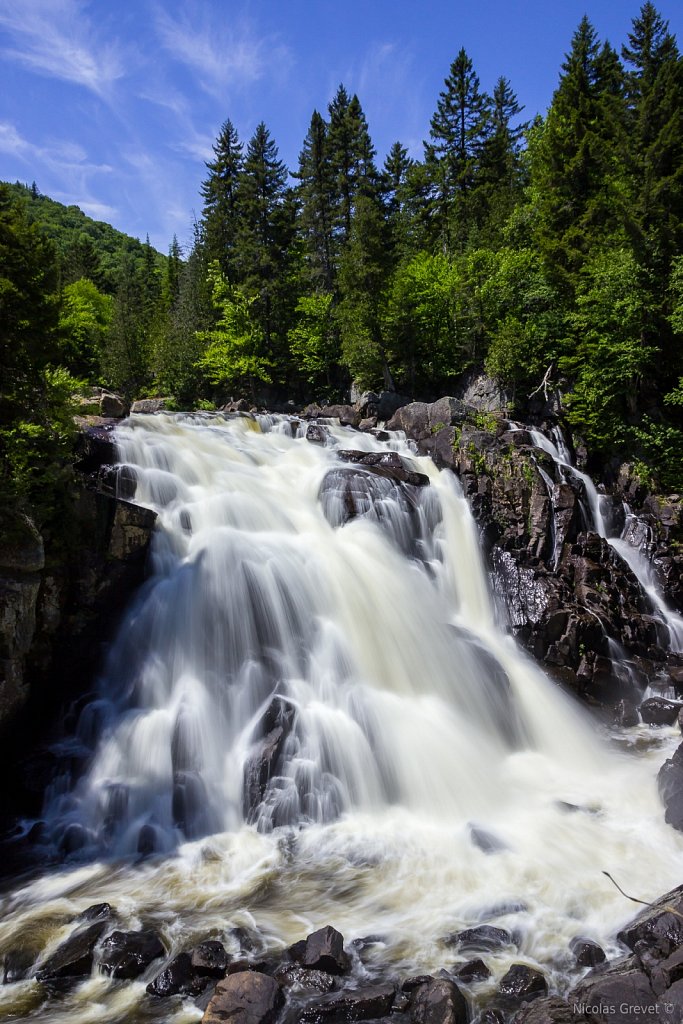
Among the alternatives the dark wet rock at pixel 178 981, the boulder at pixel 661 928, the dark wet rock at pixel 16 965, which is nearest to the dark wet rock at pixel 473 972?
the boulder at pixel 661 928

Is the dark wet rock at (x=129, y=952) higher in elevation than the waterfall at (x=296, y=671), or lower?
lower

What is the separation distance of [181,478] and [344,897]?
10791 mm

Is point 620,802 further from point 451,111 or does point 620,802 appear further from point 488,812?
point 451,111

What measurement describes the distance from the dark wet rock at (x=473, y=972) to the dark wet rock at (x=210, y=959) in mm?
2474

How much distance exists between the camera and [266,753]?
9.80 meters

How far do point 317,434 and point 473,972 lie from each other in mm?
17364

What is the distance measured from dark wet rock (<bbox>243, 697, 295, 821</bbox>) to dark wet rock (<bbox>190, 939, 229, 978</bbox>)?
2819mm

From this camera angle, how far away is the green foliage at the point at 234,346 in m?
34.0

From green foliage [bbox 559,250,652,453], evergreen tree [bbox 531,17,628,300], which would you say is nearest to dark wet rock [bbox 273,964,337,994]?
green foliage [bbox 559,250,652,453]

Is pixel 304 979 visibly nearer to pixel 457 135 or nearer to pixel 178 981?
pixel 178 981

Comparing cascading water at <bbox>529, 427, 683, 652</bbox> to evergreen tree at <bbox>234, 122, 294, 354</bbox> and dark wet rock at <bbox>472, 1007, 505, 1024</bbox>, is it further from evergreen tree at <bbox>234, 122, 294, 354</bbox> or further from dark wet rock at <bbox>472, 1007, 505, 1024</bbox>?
evergreen tree at <bbox>234, 122, 294, 354</bbox>

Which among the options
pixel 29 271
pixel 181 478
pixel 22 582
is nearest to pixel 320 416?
pixel 181 478

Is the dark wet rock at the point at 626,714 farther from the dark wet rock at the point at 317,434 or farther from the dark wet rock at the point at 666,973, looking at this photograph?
the dark wet rock at the point at 317,434

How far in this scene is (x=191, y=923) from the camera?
7.00 m
